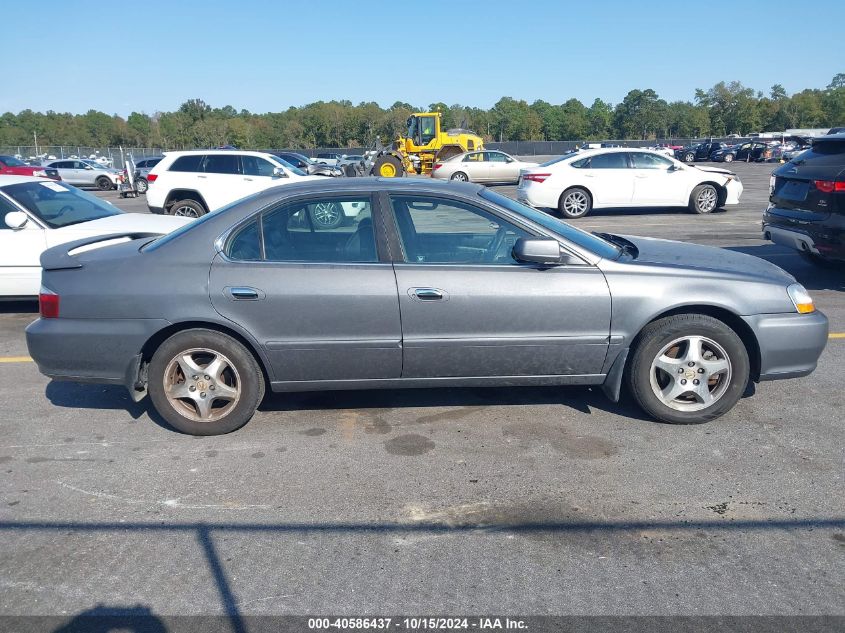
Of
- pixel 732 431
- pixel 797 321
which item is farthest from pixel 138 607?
pixel 797 321

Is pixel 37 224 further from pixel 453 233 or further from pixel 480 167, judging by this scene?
pixel 480 167

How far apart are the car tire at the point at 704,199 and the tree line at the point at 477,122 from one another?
6787cm

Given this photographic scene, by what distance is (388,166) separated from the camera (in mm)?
28078

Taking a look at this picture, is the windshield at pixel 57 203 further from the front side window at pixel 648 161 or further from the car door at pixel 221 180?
the front side window at pixel 648 161

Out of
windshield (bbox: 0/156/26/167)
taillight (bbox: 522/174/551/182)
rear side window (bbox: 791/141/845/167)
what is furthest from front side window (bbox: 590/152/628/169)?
windshield (bbox: 0/156/26/167)

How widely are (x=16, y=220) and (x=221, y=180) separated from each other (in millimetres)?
7393

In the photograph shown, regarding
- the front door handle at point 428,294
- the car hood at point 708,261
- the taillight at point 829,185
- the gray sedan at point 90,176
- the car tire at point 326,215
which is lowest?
the gray sedan at point 90,176

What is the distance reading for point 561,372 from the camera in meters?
4.53

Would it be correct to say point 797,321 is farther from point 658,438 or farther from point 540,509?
point 540,509

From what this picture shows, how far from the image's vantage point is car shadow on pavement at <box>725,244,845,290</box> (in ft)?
27.8

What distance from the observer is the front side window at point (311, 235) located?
454 centimetres

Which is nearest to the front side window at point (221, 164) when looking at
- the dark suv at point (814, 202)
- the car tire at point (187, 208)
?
the car tire at point (187, 208)

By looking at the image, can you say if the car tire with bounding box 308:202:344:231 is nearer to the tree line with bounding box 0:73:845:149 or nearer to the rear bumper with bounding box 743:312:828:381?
the rear bumper with bounding box 743:312:828:381

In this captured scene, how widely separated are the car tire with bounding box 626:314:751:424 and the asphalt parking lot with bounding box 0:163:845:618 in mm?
151
